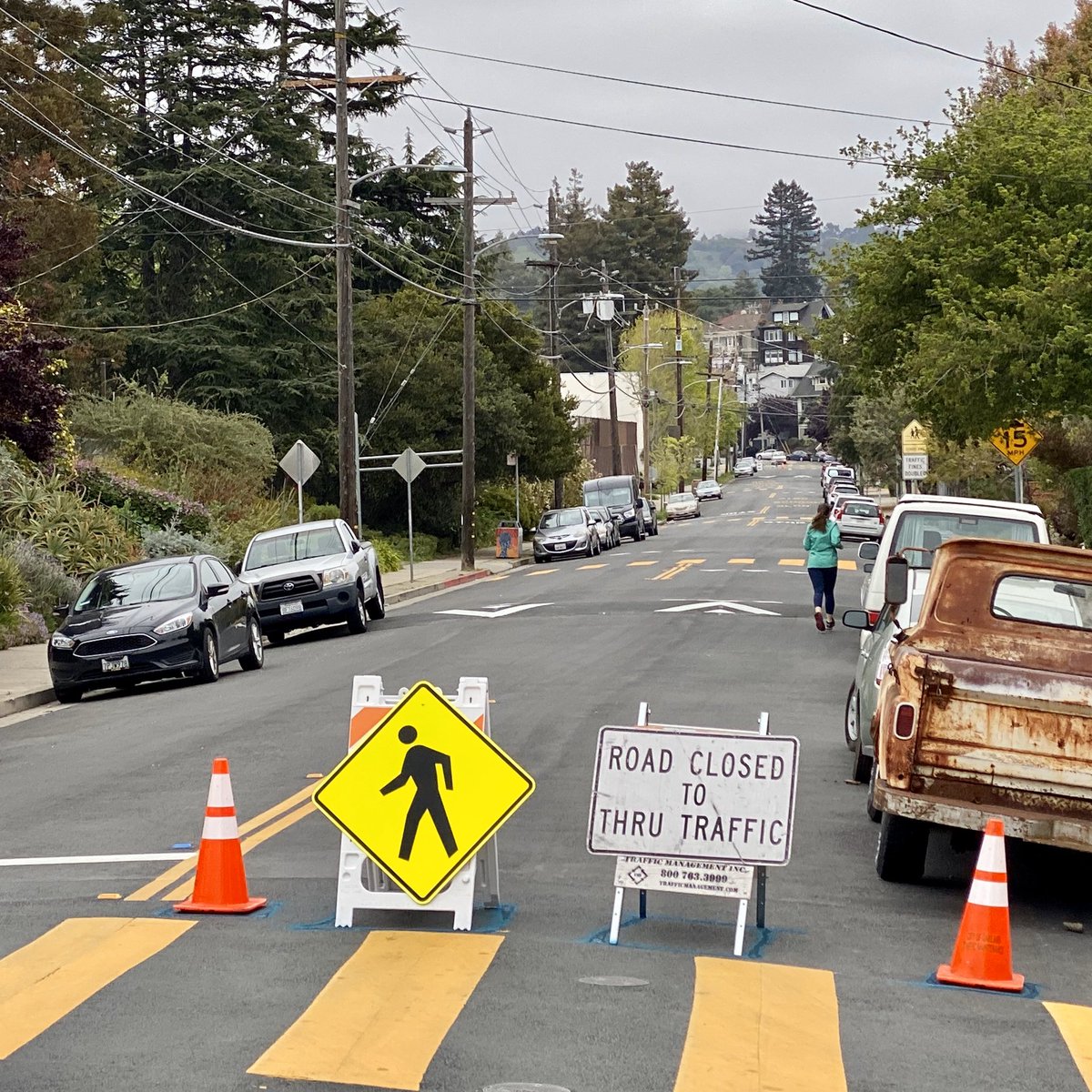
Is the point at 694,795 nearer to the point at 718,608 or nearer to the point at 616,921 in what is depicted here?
the point at 616,921

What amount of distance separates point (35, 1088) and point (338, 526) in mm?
22228

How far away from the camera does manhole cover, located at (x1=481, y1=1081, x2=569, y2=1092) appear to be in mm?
5992

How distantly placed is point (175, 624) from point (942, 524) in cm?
858

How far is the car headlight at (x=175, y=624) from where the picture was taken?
20172mm

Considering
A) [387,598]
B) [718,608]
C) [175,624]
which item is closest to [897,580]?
[175,624]

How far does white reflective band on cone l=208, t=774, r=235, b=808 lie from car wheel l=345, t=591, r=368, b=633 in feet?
59.1

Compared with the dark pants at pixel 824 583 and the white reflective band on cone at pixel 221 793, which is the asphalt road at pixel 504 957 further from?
the dark pants at pixel 824 583

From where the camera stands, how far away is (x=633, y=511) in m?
62.5

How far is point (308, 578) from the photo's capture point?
86.4ft

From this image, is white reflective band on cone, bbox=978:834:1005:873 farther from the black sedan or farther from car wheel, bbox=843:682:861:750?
the black sedan

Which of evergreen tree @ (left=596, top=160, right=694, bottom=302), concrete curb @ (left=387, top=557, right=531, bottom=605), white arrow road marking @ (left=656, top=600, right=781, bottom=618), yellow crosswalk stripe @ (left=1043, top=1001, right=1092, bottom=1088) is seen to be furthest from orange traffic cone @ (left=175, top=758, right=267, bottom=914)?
evergreen tree @ (left=596, top=160, right=694, bottom=302)

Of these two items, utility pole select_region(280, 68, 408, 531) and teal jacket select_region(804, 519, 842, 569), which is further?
utility pole select_region(280, 68, 408, 531)

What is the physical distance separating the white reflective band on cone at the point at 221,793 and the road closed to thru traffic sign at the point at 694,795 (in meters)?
1.78

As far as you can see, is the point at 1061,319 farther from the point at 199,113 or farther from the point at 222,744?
the point at 199,113
